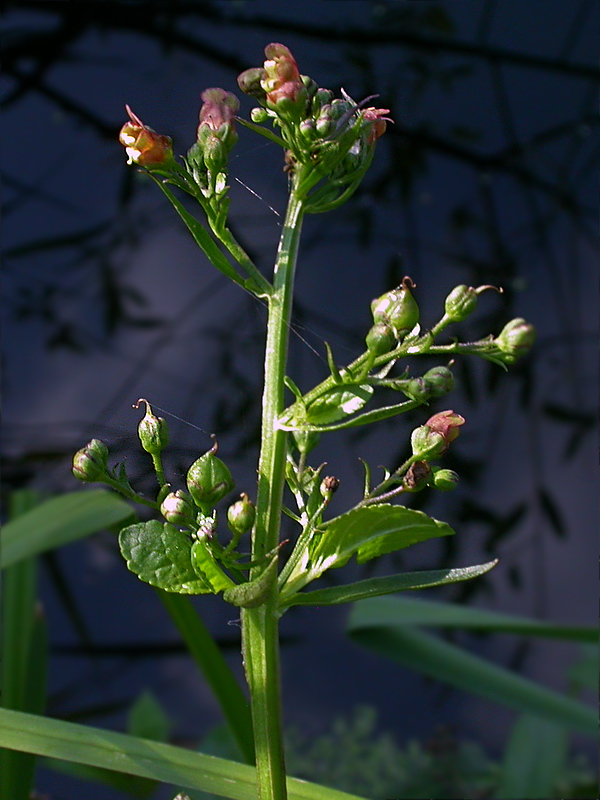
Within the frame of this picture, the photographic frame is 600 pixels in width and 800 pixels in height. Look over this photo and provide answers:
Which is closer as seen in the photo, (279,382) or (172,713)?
(279,382)

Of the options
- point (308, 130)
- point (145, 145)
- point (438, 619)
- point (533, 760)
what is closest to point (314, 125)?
point (308, 130)

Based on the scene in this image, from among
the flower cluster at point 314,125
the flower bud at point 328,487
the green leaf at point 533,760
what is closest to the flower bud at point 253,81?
the flower cluster at point 314,125

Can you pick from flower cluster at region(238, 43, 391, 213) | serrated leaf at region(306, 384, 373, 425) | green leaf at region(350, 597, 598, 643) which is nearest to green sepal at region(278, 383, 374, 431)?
serrated leaf at region(306, 384, 373, 425)

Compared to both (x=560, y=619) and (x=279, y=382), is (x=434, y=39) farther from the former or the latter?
(x=279, y=382)

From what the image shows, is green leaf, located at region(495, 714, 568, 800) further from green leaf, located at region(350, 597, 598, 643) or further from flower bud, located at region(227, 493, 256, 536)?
flower bud, located at region(227, 493, 256, 536)

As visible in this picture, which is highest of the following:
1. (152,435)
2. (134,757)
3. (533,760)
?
(152,435)

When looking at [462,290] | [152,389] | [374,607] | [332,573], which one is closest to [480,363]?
→ [332,573]

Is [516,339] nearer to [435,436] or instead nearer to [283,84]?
[435,436]
